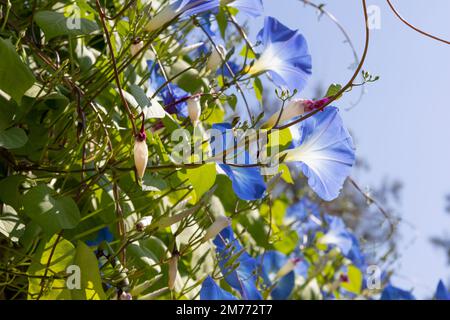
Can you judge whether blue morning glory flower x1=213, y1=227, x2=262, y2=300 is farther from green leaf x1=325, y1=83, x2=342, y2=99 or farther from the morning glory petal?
green leaf x1=325, y1=83, x2=342, y2=99

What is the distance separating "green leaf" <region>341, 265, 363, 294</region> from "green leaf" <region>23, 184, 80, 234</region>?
108 cm

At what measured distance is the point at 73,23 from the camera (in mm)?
920

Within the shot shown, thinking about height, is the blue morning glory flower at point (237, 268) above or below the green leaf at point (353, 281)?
above

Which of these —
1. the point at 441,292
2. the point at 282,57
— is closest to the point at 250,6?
the point at 282,57

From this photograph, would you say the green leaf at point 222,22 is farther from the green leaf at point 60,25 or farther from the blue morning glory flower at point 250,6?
the green leaf at point 60,25

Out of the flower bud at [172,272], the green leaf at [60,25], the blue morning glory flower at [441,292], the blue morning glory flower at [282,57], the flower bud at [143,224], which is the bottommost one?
A: the blue morning glory flower at [441,292]

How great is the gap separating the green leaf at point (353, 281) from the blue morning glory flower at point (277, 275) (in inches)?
9.5

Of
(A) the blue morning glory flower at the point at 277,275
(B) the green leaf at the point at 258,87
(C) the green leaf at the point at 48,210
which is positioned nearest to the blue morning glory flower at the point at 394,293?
(A) the blue morning glory flower at the point at 277,275

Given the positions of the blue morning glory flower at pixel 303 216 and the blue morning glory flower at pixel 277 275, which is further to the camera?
the blue morning glory flower at pixel 303 216

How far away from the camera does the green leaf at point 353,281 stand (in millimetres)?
1825

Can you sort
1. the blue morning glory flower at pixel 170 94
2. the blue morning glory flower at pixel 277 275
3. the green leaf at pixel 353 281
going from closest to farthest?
the blue morning glory flower at pixel 170 94
the blue morning glory flower at pixel 277 275
the green leaf at pixel 353 281

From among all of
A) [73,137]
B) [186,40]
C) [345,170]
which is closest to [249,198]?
[345,170]

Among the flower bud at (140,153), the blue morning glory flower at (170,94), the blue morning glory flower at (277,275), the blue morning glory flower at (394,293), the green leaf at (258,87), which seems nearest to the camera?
the flower bud at (140,153)

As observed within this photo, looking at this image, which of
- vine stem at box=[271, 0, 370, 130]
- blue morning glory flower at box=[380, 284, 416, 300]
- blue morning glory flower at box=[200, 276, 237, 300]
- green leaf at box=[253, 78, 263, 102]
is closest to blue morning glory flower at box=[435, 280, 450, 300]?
blue morning glory flower at box=[380, 284, 416, 300]
